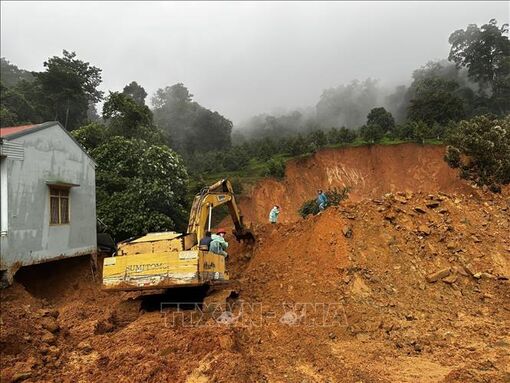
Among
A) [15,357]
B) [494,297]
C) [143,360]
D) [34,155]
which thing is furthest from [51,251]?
[494,297]

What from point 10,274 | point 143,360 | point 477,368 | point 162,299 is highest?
point 10,274

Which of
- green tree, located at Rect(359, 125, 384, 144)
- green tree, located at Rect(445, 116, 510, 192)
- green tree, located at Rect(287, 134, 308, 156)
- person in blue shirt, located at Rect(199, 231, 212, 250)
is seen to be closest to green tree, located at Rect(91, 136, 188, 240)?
person in blue shirt, located at Rect(199, 231, 212, 250)

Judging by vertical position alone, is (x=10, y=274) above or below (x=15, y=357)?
above

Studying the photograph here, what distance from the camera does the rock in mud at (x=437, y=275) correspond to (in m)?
10.8

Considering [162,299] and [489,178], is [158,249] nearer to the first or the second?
[162,299]

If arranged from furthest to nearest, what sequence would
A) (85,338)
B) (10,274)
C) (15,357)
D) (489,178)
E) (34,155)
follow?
(489,178)
(34,155)
(10,274)
(85,338)
(15,357)

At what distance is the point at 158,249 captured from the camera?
9.06 meters

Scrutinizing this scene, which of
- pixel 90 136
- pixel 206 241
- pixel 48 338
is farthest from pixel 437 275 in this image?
pixel 90 136

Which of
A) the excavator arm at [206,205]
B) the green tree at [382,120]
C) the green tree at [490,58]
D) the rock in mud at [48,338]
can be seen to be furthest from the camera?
the green tree at [490,58]

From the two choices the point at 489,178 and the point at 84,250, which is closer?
the point at 84,250

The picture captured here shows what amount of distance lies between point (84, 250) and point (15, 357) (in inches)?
315

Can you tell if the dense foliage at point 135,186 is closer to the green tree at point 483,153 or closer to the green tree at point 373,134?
the green tree at point 483,153

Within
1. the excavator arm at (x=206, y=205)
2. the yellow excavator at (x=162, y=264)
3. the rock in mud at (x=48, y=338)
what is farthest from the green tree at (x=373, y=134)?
the rock in mud at (x=48, y=338)

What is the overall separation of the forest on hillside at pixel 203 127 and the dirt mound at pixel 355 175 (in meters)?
1.03
